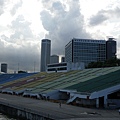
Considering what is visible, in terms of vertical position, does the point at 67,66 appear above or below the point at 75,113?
above

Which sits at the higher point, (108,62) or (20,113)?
Answer: (108,62)

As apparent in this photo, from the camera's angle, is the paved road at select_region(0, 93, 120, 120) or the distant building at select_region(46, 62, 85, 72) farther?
the distant building at select_region(46, 62, 85, 72)

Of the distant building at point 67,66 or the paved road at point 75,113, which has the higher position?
the distant building at point 67,66

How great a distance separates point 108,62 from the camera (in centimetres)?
11875

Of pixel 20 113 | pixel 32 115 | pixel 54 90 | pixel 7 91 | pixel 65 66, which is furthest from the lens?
pixel 65 66

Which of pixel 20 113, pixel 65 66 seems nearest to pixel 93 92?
pixel 20 113

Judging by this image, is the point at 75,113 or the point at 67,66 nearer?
the point at 75,113

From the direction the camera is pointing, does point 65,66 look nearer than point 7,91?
No

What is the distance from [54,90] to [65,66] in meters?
62.0

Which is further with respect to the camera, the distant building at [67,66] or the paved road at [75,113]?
the distant building at [67,66]

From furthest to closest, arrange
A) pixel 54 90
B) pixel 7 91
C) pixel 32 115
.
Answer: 1. pixel 7 91
2. pixel 54 90
3. pixel 32 115

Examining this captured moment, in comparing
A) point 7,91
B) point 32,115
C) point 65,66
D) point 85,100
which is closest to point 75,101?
point 85,100

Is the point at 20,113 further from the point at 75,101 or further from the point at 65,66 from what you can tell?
the point at 65,66

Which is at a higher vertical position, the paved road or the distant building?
the distant building
